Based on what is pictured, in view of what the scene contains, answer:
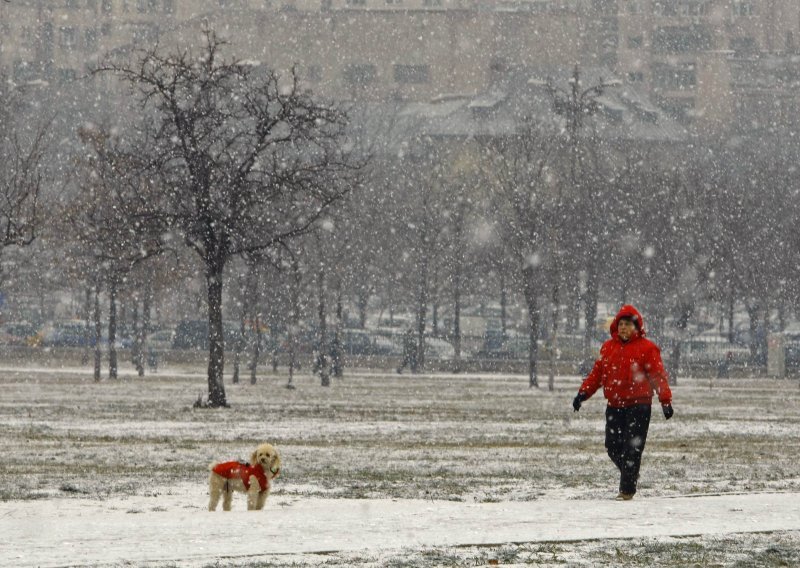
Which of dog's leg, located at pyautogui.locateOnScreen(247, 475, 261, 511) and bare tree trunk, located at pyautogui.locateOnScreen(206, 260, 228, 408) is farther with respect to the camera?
bare tree trunk, located at pyautogui.locateOnScreen(206, 260, 228, 408)

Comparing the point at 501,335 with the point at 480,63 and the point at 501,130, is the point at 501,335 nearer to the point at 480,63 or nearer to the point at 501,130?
the point at 501,130

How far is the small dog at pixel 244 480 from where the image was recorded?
12953mm

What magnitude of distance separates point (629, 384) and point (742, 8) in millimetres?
155861

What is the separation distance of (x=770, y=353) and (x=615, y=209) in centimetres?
1207

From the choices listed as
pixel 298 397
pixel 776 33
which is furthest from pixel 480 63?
pixel 298 397

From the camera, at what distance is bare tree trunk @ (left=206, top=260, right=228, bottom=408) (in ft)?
109

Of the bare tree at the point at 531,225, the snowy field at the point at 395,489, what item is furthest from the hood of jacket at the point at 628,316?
the bare tree at the point at 531,225

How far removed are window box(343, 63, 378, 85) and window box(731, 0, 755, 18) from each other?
36.2m

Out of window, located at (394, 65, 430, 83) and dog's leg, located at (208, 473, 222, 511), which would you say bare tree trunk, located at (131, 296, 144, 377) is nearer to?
dog's leg, located at (208, 473, 222, 511)

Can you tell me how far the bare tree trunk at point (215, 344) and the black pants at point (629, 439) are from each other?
19318 millimetres

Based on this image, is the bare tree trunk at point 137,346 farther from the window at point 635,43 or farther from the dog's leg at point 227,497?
the window at point 635,43

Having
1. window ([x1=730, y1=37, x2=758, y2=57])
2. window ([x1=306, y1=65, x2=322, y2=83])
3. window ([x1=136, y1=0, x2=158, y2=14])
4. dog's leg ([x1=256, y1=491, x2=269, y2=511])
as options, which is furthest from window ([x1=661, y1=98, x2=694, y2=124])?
dog's leg ([x1=256, y1=491, x2=269, y2=511])

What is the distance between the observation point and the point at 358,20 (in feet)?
503

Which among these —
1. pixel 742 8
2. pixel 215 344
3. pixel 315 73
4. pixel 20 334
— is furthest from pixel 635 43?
pixel 215 344
